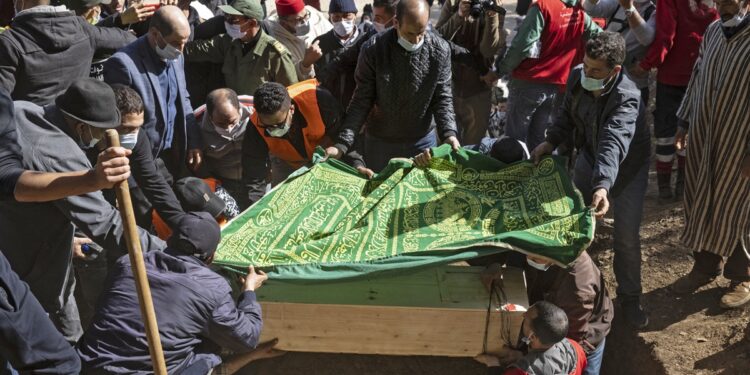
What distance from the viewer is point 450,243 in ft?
16.2

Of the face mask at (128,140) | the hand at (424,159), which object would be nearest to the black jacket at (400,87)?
the hand at (424,159)

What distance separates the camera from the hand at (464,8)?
270 inches

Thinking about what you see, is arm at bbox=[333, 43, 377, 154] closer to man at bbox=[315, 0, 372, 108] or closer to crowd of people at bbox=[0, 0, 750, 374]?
crowd of people at bbox=[0, 0, 750, 374]

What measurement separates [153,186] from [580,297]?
2581 mm

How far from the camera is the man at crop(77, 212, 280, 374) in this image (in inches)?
165

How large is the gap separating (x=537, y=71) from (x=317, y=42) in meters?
1.76

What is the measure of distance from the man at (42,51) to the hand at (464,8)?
2.81m

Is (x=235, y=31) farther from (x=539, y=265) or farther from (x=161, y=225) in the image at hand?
(x=539, y=265)

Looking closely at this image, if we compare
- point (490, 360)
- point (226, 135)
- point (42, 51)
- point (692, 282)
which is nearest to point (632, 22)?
point (692, 282)

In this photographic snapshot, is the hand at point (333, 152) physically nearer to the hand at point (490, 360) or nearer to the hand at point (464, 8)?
the hand at point (490, 360)

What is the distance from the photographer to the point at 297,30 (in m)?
7.34

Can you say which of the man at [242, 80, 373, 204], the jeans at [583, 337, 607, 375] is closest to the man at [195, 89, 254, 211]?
the man at [242, 80, 373, 204]

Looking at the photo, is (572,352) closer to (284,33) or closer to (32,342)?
(32,342)

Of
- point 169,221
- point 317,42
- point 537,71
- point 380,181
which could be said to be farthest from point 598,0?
point 169,221
